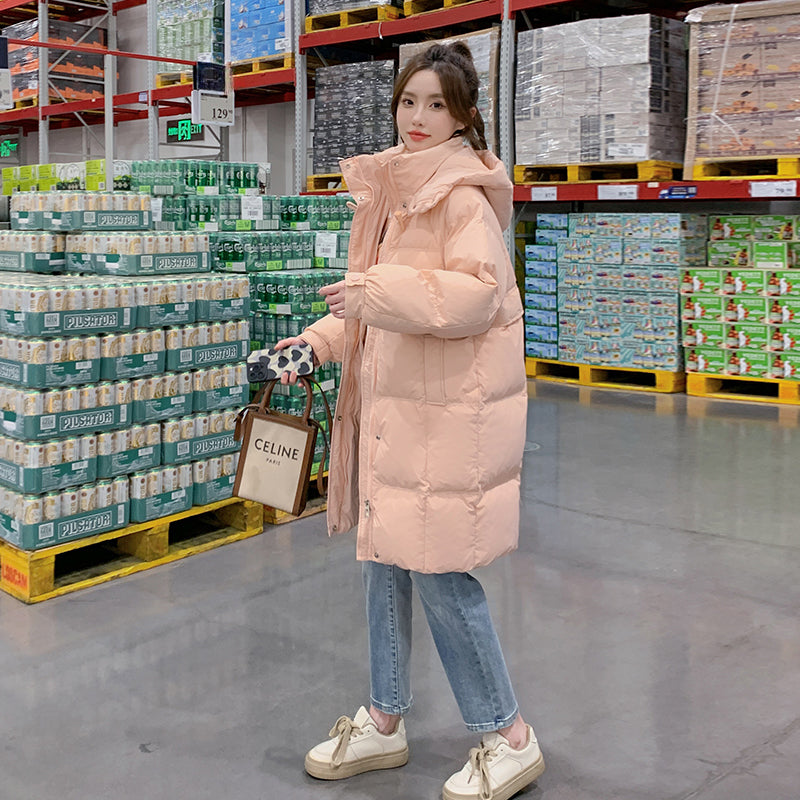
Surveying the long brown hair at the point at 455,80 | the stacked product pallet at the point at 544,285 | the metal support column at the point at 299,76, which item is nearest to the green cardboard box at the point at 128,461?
the long brown hair at the point at 455,80

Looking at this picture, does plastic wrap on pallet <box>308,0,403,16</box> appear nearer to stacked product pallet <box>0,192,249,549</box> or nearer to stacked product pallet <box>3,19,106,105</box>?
stacked product pallet <box>0,192,249,549</box>

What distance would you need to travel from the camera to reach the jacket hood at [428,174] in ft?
7.78

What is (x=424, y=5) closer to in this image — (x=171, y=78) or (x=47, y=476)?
(x=171, y=78)

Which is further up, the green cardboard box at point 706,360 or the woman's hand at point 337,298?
the woman's hand at point 337,298

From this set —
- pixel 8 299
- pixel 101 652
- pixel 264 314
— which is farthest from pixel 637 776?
pixel 264 314

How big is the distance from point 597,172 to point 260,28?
442 centimetres

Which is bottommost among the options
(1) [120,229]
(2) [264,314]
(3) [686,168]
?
(2) [264,314]

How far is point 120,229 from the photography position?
16.7 feet

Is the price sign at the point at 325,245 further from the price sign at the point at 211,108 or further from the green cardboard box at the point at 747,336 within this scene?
the green cardboard box at the point at 747,336

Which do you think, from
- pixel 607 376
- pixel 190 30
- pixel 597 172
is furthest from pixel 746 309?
pixel 190 30

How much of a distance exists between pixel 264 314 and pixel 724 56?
14.7ft

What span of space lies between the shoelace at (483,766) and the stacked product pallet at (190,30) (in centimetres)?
1082

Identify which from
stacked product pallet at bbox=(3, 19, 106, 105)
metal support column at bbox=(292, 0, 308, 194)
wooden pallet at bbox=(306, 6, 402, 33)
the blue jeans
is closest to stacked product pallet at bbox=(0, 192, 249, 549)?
the blue jeans

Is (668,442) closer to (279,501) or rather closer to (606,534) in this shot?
(606,534)
